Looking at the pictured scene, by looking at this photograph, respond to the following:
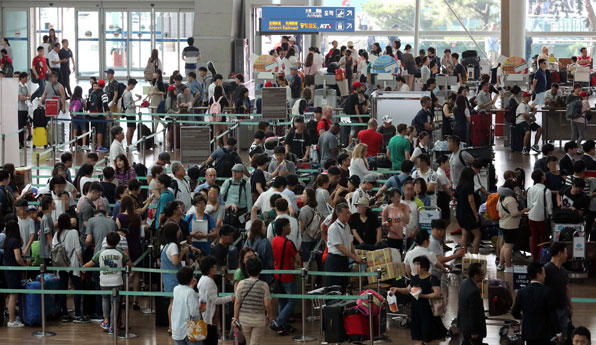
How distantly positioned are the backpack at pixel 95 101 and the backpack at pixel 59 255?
11294 millimetres

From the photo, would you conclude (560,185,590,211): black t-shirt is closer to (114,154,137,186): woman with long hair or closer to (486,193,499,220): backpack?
(486,193,499,220): backpack

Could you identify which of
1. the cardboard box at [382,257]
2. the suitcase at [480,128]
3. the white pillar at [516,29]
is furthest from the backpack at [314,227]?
the white pillar at [516,29]

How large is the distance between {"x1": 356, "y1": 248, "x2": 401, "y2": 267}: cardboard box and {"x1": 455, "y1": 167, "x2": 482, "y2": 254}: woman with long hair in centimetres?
238

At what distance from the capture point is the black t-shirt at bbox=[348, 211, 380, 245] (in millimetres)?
12438

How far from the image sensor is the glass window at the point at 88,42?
119 feet

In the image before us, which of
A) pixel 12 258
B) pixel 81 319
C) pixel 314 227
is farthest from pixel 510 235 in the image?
pixel 12 258

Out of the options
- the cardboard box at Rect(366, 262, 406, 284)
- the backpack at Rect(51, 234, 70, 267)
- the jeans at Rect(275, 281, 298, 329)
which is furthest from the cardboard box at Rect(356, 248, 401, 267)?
the backpack at Rect(51, 234, 70, 267)

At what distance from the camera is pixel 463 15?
43.0 meters

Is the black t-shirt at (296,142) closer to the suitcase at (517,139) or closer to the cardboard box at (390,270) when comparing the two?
the cardboard box at (390,270)

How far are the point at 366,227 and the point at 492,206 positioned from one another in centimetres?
272

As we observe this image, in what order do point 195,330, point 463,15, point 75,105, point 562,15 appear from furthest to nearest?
point 463,15, point 562,15, point 75,105, point 195,330

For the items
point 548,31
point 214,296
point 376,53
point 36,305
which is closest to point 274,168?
point 36,305

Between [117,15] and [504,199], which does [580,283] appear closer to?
[504,199]

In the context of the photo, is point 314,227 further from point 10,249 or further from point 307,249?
point 10,249
